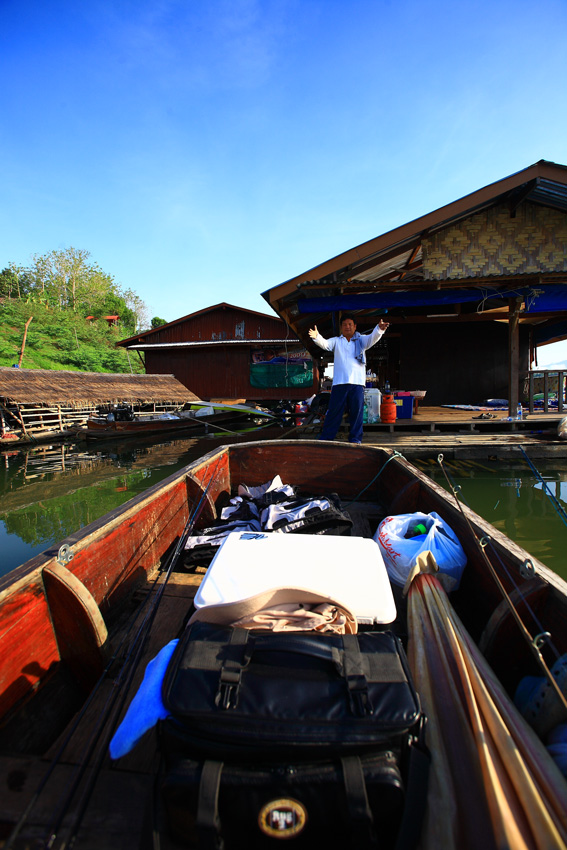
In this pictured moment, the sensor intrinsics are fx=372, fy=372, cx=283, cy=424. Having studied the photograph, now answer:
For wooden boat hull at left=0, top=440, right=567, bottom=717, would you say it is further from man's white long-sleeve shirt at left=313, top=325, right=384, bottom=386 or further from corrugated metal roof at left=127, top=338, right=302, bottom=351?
corrugated metal roof at left=127, top=338, right=302, bottom=351

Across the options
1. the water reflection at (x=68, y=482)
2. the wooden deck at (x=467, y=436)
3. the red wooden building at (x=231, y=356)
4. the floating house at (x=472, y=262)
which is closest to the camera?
the water reflection at (x=68, y=482)

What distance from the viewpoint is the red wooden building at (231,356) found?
20.2m

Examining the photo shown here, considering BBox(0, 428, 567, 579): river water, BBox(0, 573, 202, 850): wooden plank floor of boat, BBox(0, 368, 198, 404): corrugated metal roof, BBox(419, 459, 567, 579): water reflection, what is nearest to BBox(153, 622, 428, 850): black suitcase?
BBox(0, 573, 202, 850): wooden plank floor of boat

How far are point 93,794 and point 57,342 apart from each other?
4050 centimetres

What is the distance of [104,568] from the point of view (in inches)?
78.9

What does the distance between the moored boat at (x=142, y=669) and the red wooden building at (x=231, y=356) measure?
58.0ft

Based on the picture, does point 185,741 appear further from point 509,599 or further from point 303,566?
point 509,599

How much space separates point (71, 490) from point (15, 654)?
741 centimetres

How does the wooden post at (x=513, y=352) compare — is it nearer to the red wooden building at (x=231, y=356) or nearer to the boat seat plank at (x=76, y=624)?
the boat seat plank at (x=76, y=624)

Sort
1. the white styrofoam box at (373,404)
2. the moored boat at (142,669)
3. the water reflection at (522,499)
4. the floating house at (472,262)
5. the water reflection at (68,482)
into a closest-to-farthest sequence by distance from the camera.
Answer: the moored boat at (142,669) → the water reflection at (522,499) → the water reflection at (68,482) → the floating house at (472,262) → the white styrofoam box at (373,404)

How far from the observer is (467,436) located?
6969mm

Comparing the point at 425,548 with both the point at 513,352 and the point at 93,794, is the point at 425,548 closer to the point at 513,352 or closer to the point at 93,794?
the point at 93,794

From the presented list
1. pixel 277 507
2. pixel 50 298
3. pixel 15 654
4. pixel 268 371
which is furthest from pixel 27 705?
pixel 50 298

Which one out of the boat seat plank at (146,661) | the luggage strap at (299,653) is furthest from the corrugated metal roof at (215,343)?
the luggage strap at (299,653)
